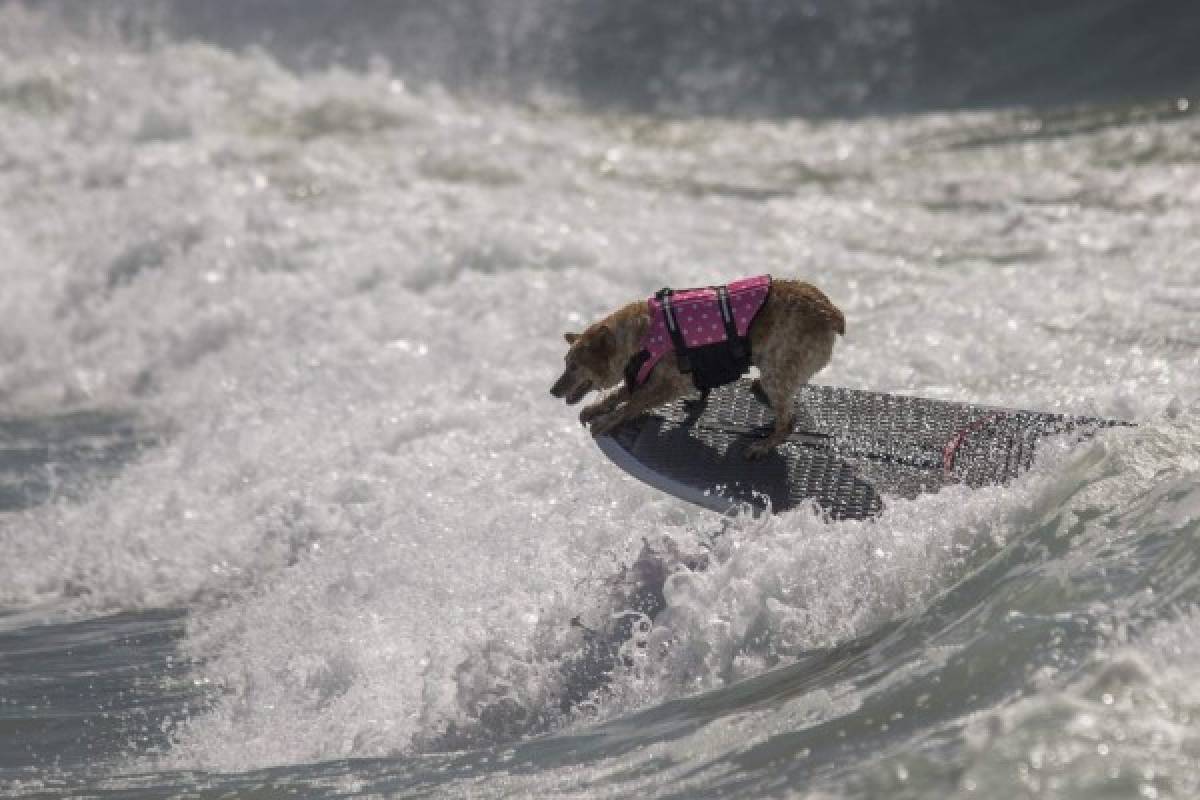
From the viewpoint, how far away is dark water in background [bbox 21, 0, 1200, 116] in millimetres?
16734

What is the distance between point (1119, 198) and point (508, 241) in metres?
4.60

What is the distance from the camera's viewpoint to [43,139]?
52.5 ft

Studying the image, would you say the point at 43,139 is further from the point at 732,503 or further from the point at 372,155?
the point at 732,503

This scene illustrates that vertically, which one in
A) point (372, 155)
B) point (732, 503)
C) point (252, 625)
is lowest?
point (252, 625)

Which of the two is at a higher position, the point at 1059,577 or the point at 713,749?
the point at 1059,577

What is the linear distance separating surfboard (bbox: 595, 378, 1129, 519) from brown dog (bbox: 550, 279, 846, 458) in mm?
112

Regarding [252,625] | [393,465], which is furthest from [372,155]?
[252,625]

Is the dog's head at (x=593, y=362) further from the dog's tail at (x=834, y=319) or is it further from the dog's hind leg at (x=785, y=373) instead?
the dog's tail at (x=834, y=319)

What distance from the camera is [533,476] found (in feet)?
23.9

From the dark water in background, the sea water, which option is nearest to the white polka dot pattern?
the sea water

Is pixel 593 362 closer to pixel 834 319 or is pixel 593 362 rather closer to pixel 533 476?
pixel 834 319

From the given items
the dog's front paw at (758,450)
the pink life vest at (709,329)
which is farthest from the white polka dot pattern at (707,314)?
the dog's front paw at (758,450)

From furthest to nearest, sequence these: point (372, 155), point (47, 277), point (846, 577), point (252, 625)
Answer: point (372, 155) < point (47, 277) < point (252, 625) < point (846, 577)

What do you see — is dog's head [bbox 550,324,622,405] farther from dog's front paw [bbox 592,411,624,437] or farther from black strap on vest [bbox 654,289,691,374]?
black strap on vest [bbox 654,289,691,374]
